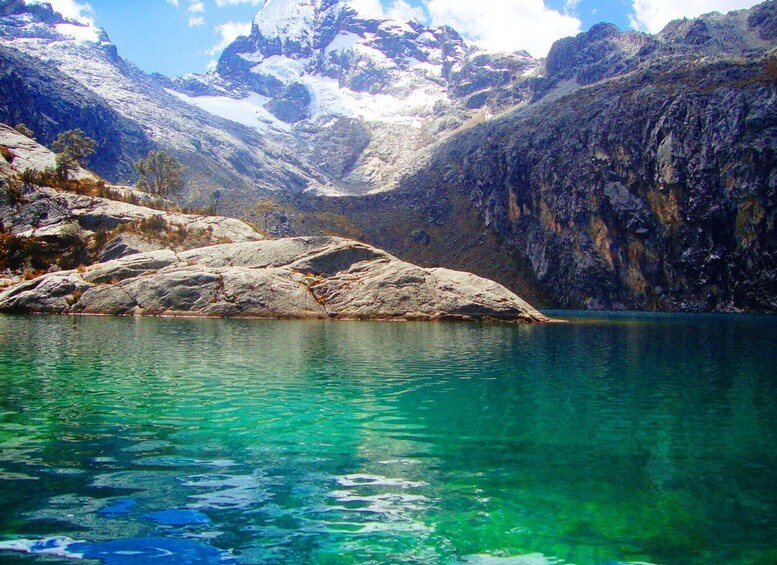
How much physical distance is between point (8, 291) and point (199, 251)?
21268mm

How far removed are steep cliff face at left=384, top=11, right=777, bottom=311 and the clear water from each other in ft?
423

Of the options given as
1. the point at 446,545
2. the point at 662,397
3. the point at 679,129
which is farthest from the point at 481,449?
the point at 679,129

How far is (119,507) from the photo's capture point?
985cm

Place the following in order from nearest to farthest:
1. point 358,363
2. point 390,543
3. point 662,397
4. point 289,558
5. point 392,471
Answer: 1. point 289,558
2. point 390,543
3. point 392,471
4. point 662,397
5. point 358,363

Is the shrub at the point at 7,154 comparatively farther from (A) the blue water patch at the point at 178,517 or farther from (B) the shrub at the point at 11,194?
(A) the blue water patch at the point at 178,517

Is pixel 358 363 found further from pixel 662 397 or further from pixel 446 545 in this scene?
pixel 446 545

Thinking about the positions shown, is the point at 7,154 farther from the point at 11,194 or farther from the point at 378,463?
the point at 378,463

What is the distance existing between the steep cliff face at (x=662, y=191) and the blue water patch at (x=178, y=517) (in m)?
154

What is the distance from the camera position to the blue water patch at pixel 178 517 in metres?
9.34

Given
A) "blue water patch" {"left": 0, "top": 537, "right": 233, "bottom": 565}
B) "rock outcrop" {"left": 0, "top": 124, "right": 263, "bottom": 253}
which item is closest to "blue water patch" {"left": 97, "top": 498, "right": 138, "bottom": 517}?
"blue water patch" {"left": 0, "top": 537, "right": 233, "bottom": 565}

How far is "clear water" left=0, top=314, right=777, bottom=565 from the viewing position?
888 cm

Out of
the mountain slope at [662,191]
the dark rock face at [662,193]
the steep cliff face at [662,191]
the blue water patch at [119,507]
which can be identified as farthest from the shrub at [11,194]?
the dark rock face at [662,193]

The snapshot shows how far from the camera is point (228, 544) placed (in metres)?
8.66

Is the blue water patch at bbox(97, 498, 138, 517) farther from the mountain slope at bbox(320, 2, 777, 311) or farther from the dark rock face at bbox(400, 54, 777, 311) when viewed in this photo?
the dark rock face at bbox(400, 54, 777, 311)
